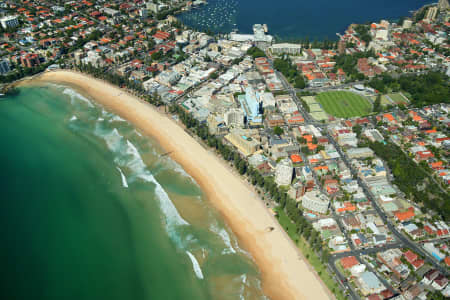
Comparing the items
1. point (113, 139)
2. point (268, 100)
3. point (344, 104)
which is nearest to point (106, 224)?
point (113, 139)

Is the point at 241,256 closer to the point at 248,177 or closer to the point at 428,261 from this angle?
the point at 248,177

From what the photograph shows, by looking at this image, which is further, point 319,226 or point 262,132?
point 262,132

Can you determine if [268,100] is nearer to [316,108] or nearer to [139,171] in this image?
[316,108]

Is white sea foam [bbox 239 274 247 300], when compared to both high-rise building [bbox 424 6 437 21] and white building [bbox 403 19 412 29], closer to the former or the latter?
white building [bbox 403 19 412 29]

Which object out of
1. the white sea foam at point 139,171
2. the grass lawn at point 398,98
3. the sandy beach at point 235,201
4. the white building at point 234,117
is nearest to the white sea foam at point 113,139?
the white sea foam at point 139,171

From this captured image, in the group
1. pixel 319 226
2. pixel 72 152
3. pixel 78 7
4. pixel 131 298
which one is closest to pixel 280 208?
pixel 319 226

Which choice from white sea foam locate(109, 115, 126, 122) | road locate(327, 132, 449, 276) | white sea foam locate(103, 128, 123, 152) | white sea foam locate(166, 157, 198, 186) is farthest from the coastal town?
white sea foam locate(103, 128, 123, 152)
